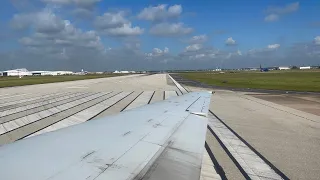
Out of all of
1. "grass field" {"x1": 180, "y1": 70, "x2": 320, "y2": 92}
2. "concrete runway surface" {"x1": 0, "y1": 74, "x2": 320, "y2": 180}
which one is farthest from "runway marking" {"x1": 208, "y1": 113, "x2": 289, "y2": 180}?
"grass field" {"x1": 180, "y1": 70, "x2": 320, "y2": 92}

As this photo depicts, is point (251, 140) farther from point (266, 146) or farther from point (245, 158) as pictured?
point (245, 158)

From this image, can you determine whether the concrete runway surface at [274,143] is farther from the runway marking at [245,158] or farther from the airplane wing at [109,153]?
the airplane wing at [109,153]

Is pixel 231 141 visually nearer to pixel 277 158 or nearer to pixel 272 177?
pixel 277 158

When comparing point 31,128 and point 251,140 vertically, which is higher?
point 31,128

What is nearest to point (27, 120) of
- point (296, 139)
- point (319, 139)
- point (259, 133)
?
point (259, 133)

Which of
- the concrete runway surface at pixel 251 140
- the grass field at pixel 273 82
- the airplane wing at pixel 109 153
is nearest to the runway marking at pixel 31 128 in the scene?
the concrete runway surface at pixel 251 140

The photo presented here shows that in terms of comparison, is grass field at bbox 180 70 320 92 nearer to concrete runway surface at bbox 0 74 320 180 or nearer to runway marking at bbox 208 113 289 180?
concrete runway surface at bbox 0 74 320 180

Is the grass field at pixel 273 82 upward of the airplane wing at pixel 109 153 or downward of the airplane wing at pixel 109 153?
downward

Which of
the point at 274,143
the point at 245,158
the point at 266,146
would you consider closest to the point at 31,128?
the point at 245,158
